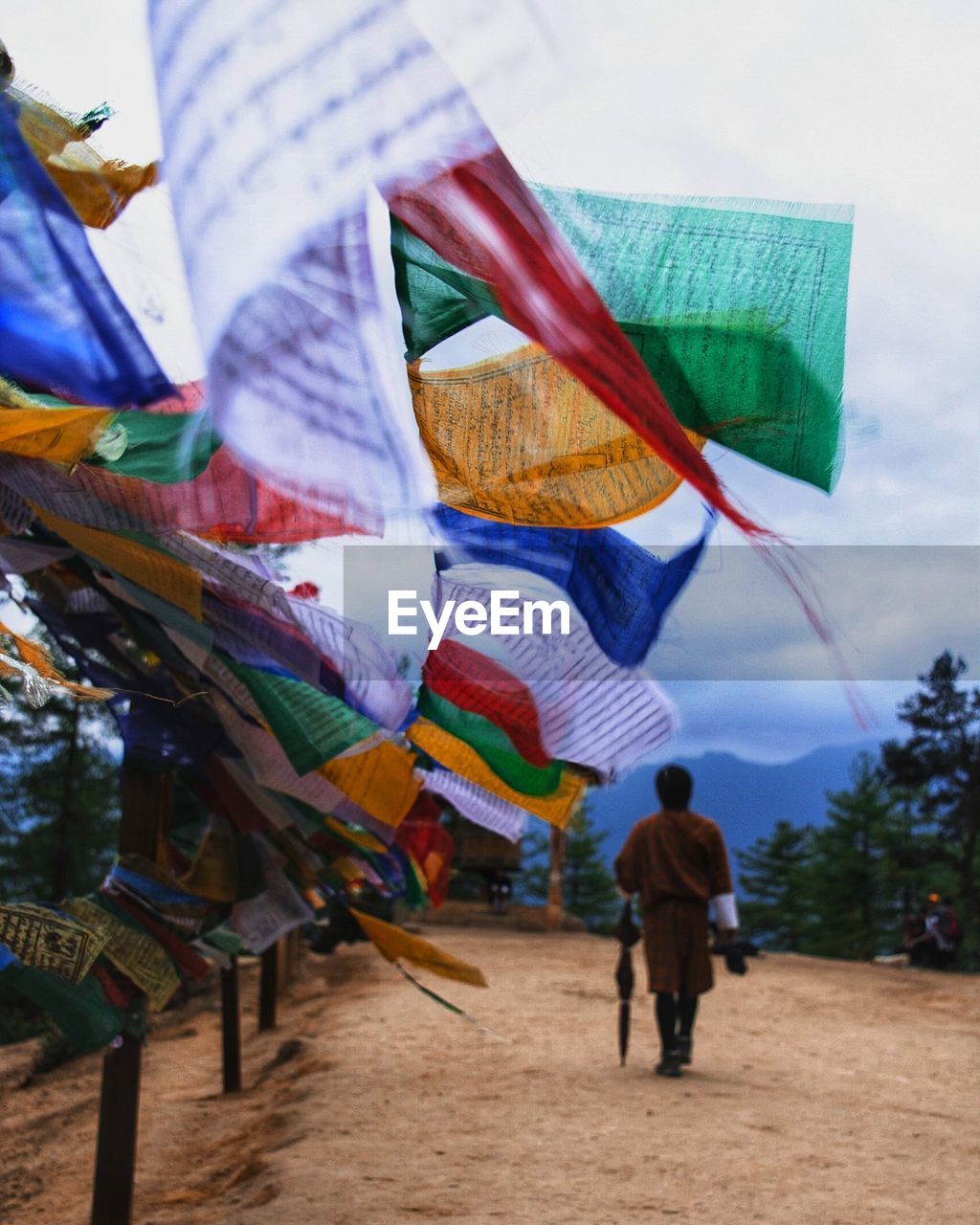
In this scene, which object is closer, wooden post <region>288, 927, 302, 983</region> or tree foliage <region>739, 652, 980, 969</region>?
wooden post <region>288, 927, 302, 983</region>

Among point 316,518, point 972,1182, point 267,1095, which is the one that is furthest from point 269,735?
point 267,1095

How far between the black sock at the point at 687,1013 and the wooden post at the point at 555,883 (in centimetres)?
1612

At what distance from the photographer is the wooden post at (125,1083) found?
439 cm

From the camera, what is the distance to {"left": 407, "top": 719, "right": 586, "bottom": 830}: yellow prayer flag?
4.22 m

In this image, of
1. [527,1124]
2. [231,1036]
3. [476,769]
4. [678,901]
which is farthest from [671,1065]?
[476,769]

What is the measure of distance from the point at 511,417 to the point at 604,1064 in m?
5.38

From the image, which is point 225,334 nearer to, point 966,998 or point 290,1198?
point 290,1198

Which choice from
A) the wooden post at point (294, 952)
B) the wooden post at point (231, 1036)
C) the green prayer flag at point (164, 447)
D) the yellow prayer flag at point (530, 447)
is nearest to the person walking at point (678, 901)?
the wooden post at point (231, 1036)

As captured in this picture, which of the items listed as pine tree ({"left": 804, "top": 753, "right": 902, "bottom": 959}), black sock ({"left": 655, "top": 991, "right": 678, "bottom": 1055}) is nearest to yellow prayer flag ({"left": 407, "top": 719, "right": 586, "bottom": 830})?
black sock ({"left": 655, "top": 991, "right": 678, "bottom": 1055})

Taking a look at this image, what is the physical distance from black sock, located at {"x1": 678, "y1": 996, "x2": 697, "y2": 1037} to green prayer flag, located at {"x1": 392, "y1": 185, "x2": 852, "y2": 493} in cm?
475

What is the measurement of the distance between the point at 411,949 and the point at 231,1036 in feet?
10.3

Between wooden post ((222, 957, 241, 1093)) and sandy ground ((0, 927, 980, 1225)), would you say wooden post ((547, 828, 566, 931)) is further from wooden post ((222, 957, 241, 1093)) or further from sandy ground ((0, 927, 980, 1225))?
wooden post ((222, 957, 241, 1093))

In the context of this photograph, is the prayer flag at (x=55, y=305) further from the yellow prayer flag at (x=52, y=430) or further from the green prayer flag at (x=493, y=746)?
the green prayer flag at (x=493, y=746)

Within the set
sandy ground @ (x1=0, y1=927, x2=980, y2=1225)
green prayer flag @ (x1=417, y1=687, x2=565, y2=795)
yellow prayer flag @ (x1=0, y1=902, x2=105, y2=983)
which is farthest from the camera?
sandy ground @ (x1=0, y1=927, x2=980, y2=1225)
